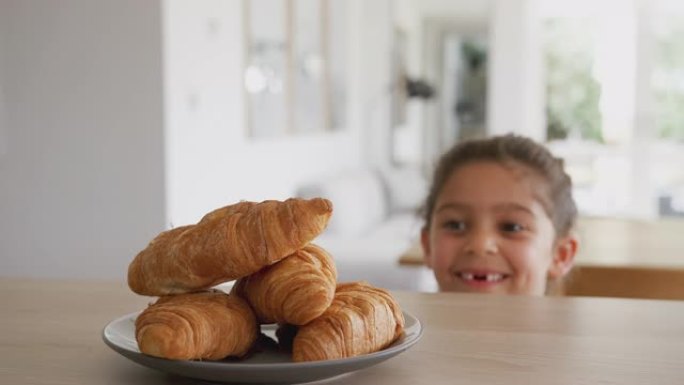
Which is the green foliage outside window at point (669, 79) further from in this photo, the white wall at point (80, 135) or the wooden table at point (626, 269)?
the white wall at point (80, 135)

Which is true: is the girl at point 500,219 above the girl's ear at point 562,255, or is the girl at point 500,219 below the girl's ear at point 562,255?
above

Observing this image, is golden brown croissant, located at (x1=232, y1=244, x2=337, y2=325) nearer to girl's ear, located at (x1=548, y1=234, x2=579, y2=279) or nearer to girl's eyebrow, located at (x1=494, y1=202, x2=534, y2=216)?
girl's eyebrow, located at (x1=494, y1=202, x2=534, y2=216)

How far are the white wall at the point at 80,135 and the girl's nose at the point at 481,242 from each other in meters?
1.60

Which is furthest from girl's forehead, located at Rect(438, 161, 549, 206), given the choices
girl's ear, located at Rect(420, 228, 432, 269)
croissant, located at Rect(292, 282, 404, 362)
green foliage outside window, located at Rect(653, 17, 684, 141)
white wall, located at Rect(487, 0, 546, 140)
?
green foliage outside window, located at Rect(653, 17, 684, 141)

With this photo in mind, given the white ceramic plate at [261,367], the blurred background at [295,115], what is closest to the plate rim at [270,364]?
the white ceramic plate at [261,367]

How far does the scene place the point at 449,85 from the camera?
9.35 m

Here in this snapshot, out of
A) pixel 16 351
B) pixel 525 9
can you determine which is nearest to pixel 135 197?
pixel 16 351

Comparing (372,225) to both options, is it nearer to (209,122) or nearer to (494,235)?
(209,122)

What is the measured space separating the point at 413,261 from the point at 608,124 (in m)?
4.23

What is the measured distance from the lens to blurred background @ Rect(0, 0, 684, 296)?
9.09ft

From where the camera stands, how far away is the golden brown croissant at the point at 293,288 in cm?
51

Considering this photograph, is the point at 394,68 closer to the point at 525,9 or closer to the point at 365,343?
the point at 525,9

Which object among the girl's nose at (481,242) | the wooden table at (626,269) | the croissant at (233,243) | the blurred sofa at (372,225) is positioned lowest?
the blurred sofa at (372,225)

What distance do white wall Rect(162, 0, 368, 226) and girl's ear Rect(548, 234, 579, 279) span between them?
1558 millimetres
